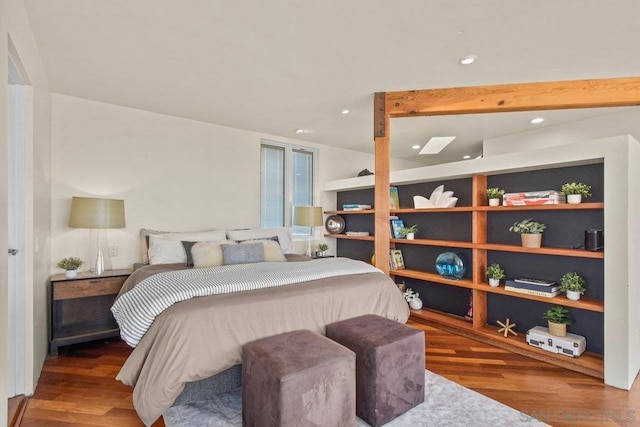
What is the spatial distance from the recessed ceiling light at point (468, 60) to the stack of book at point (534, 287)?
199 centimetres

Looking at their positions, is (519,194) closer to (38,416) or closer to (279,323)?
(279,323)

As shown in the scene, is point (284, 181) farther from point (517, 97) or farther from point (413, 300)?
point (517, 97)

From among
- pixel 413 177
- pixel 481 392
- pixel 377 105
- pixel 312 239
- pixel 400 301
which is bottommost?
pixel 481 392

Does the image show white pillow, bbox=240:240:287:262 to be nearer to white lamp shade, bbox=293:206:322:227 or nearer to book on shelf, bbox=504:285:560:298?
white lamp shade, bbox=293:206:322:227

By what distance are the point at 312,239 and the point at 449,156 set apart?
10.3 ft

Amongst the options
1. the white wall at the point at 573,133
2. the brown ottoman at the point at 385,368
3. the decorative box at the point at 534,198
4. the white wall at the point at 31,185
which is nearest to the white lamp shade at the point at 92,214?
the white wall at the point at 31,185

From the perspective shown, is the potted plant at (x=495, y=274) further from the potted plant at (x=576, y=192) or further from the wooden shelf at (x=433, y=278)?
the potted plant at (x=576, y=192)

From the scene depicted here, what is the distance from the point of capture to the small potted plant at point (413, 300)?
13.0ft

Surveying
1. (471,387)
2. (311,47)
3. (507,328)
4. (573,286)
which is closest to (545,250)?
(573,286)

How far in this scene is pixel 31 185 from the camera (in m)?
2.18

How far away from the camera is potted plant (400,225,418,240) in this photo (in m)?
4.08

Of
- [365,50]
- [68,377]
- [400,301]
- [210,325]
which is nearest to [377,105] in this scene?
[365,50]

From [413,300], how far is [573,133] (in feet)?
9.31

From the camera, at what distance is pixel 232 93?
10.4ft
